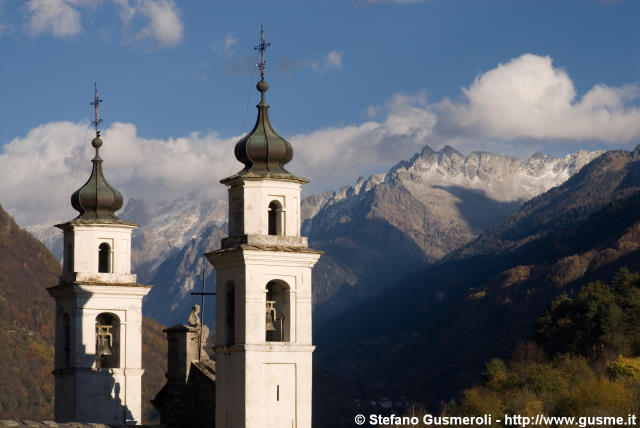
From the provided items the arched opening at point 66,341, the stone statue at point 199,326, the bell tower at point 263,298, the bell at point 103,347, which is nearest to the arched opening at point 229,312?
the bell tower at point 263,298

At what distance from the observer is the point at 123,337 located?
2462 inches

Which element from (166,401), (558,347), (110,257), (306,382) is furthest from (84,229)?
(558,347)

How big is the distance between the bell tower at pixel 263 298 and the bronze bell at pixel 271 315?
36 mm

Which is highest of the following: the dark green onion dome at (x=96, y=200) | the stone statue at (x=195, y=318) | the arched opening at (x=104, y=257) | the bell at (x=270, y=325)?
the dark green onion dome at (x=96, y=200)

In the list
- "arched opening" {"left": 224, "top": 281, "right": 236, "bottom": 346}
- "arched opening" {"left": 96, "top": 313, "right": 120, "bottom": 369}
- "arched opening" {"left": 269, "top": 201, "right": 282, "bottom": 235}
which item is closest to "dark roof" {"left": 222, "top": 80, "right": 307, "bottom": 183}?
"arched opening" {"left": 269, "top": 201, "right": 282, "bottom": 235}

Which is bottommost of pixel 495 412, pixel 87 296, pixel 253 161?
pixel 495 412

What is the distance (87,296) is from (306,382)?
17.5m

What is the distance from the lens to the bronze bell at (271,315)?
4907 cm

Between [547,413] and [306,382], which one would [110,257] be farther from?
[547,413]

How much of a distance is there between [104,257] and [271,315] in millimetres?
16945

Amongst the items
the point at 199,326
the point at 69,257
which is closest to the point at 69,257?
the point at 69,257

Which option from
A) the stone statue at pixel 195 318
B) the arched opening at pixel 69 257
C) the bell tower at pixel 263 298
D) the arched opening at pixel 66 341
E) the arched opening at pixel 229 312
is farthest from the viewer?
the arched opening at pixel 69 257

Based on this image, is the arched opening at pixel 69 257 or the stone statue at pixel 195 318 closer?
the stone statue at pixel 195 318

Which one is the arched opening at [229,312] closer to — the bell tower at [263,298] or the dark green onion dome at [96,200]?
the bell tower at [263,298]
